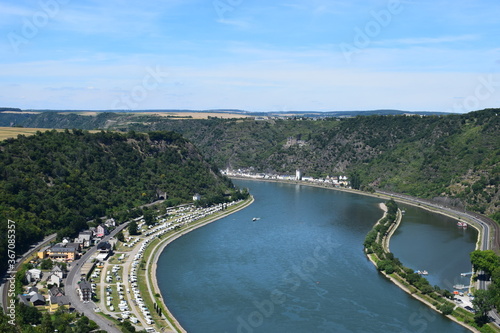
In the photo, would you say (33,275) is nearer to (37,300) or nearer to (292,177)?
(37,300)

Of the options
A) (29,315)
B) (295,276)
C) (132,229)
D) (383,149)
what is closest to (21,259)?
(29,315)

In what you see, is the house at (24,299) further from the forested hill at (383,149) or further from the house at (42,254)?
the forested hill at (383,149)

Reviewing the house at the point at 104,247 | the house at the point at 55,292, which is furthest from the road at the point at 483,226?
the house at the point at 104,247

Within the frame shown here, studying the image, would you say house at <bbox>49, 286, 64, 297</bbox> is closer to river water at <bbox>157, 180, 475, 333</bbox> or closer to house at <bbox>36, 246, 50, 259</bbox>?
river water at <bbox>157, 180, 475, 333</bbox>

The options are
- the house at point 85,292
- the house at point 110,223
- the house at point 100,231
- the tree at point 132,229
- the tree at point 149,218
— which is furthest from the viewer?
the tree at point 149,218

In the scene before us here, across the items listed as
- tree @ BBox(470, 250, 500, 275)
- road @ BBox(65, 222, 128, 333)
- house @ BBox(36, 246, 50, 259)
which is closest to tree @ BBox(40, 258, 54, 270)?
road @ BBox(65, 222, 128, 333)

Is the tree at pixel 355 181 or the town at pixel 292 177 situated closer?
the tree at pixel 355 181

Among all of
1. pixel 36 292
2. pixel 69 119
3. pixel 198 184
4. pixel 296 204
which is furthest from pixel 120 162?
pixel 69 119
